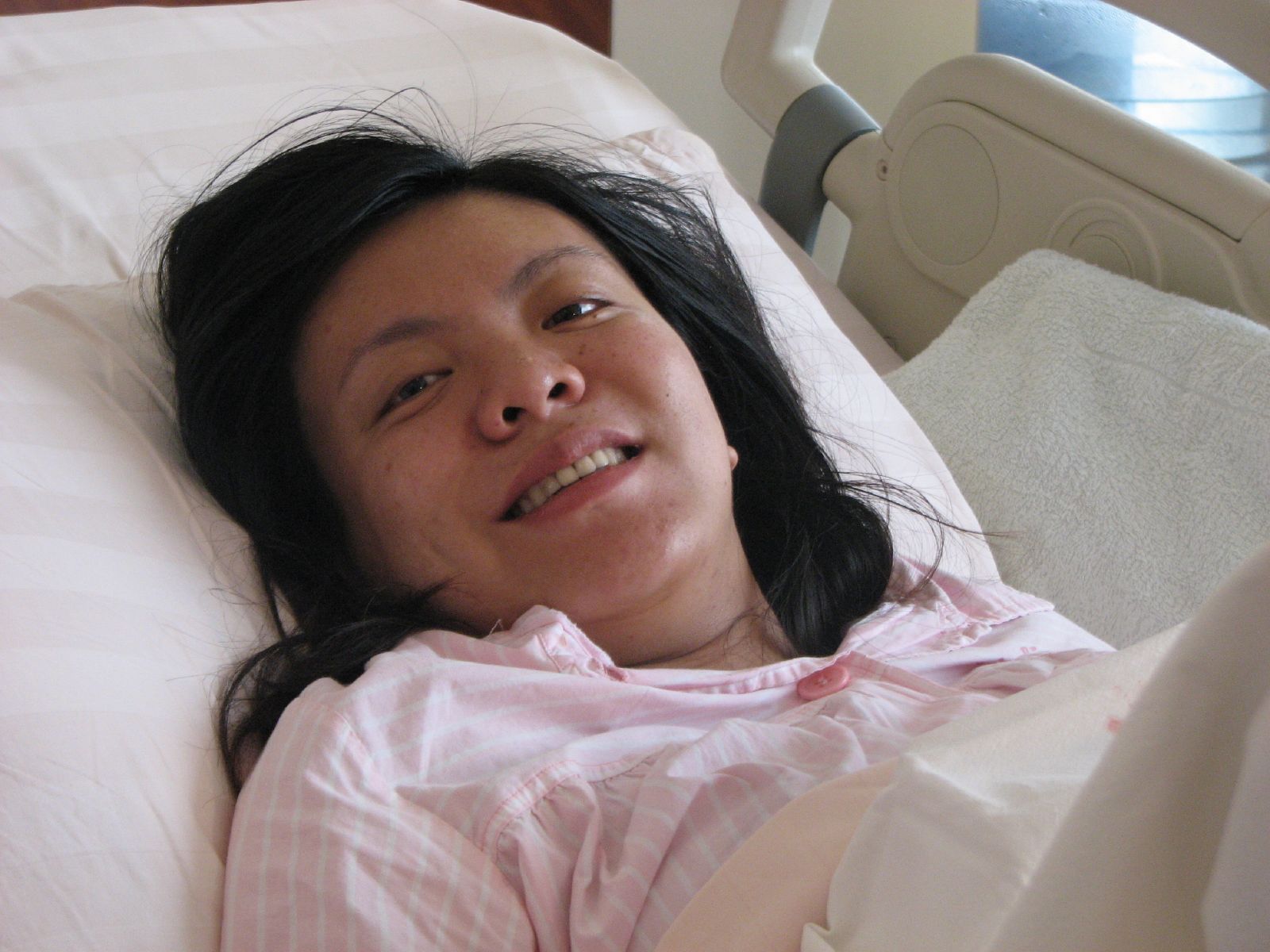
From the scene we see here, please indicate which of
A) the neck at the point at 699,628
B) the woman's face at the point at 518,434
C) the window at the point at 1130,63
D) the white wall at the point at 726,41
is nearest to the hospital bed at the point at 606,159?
the woman's face at the point at 518,434

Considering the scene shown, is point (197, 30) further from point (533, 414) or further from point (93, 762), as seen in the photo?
point (93, 762)

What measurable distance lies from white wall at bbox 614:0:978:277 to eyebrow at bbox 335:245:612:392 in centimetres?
163

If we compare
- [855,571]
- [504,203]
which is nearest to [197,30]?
[504,203]

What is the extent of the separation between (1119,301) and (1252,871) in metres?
1.04

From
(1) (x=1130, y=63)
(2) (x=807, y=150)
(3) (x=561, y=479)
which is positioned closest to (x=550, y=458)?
(3) (x=561, y=479)

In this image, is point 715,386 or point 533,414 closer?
point 533,414

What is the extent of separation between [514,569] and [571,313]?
0.70 ft

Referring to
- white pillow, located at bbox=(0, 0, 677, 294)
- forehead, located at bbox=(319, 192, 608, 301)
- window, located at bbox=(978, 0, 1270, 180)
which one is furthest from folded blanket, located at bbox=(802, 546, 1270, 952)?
window, located at bbox=(978, 0, 1270, 180)

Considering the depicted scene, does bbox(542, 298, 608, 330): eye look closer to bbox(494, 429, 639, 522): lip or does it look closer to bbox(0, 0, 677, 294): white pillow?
bbox(494, 429, 639, 522): lip

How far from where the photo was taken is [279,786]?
2.42 feet

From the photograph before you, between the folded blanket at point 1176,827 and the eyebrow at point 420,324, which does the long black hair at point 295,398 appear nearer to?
the eyebrow at point 420,324

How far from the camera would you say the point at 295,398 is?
1.05 metres

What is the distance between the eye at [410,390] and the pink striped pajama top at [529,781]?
18 cm

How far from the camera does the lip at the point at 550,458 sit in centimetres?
89
